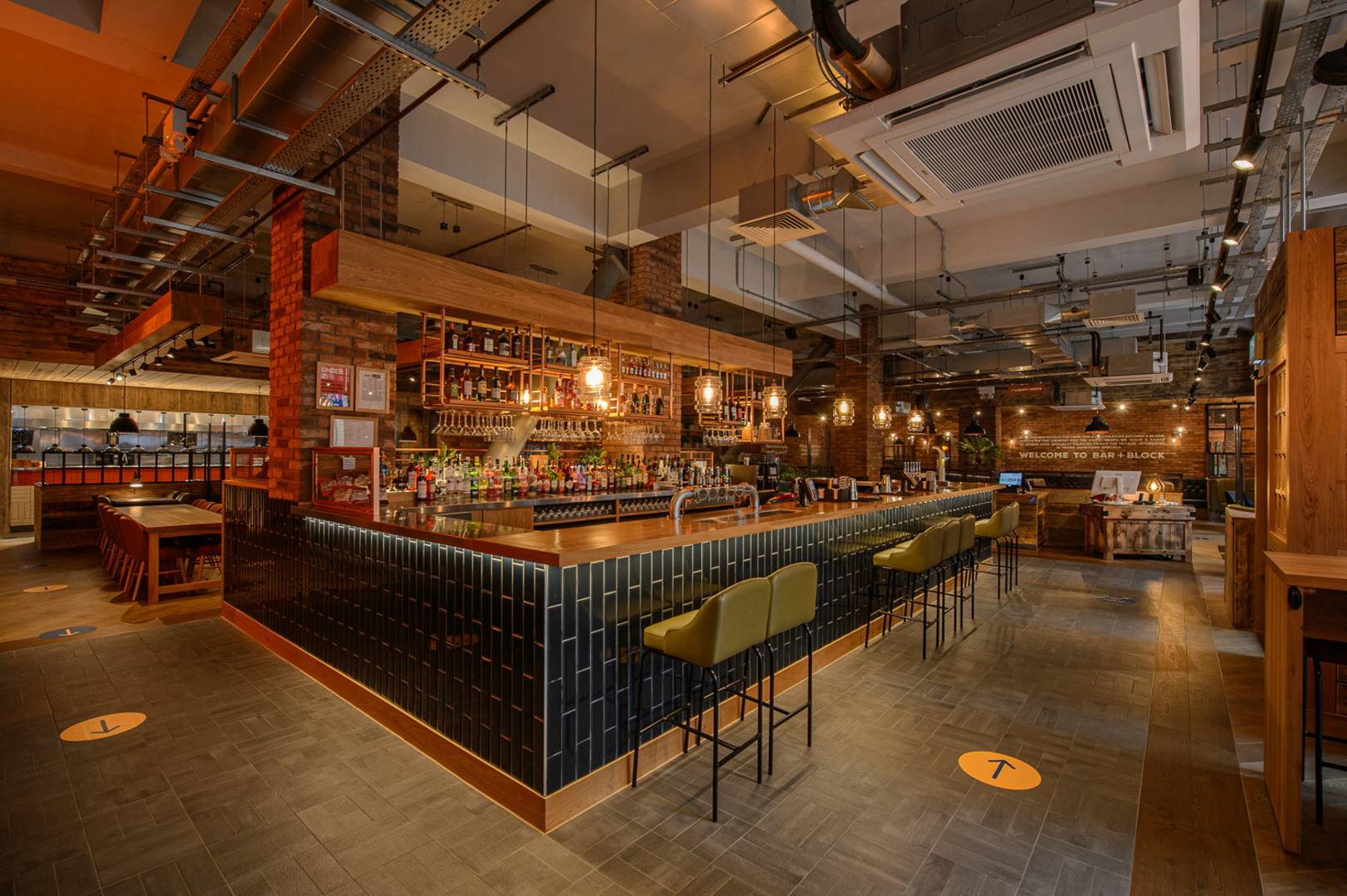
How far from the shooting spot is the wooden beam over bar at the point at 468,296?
4.41m

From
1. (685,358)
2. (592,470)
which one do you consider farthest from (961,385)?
(592,470)

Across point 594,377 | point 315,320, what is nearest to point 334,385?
point 315,320

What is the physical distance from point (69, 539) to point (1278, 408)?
15673mm

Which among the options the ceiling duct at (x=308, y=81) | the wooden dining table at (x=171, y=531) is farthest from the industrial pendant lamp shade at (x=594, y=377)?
the wooden dining table at (x=171, y=531)

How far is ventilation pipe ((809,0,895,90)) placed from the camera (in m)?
2.33

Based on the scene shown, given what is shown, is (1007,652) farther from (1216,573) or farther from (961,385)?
(961,385)

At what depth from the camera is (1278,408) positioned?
3.94 m

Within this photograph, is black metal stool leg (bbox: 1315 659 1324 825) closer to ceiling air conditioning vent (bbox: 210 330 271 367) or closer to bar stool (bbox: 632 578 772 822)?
bar stool (bbox: 632 578 772 822)

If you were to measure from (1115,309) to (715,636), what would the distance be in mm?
7238

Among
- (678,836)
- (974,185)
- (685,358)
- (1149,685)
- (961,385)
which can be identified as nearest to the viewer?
(678,836)

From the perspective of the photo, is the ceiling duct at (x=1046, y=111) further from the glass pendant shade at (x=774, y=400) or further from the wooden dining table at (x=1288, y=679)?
the glass pendant shade at (x=774, y=400)

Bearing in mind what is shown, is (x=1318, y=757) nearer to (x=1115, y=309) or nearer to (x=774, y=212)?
(x=774, y=212)

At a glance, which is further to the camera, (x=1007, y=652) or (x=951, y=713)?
(x=1007, y=652)

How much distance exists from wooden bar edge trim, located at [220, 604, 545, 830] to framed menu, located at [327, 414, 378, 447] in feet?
5.12
